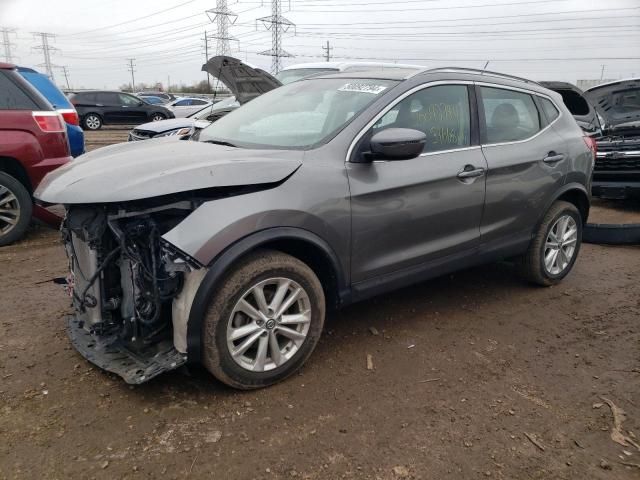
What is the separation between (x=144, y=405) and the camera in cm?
→ 276

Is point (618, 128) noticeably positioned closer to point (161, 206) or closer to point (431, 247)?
point (431, 247)

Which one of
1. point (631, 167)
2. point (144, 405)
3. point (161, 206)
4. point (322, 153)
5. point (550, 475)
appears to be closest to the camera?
point (550, 475)

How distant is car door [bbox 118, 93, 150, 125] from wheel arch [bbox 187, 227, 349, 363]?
2175cm

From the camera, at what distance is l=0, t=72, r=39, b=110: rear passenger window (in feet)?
17.5

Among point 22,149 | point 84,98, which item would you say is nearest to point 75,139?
point 22,149

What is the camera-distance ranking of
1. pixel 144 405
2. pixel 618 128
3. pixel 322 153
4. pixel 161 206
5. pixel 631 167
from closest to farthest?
pixel 161 206, pixel 144 405, pixel 322 153, pixel 631 167, pixel 618 128

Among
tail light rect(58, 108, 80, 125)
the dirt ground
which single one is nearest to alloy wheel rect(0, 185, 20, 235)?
the dirt ground

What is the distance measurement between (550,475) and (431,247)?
158cm

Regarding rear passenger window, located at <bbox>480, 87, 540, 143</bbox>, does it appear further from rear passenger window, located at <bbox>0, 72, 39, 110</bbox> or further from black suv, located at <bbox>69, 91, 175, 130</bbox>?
black suv, located at <bbox>69, 91, 175, 130</bbox>

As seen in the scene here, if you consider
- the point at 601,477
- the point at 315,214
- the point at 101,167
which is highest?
the point at 101,167

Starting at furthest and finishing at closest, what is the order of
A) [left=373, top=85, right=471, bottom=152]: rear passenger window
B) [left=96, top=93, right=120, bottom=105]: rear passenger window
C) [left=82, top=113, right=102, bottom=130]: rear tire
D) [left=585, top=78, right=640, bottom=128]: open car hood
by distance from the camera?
1. [left=96, top=93, right=120, bottom=105]: rear passenger window
2. [left=82, top=113, right=102, bottom=130]: rear tire
3. [left=585, top=78, right=640, bottom=128]: open car hood
4. [left=373, top=85, right=471, bottom=152]: rear passenger window

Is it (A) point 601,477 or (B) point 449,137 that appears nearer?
(A) point 601,477

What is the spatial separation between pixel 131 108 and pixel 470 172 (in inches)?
855

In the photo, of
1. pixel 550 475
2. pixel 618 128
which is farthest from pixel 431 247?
pixel 618 128
